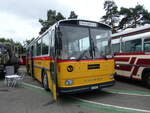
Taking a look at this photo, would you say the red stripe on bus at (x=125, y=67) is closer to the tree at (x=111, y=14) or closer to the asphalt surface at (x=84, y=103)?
the asphalt surface at (x=84, y=103)

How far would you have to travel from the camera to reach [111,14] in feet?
91.9

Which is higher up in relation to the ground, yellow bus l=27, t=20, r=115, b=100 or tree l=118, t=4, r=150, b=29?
tree l=118, t=4, r=150, b=29

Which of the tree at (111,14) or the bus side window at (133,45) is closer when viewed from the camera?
the bus side window at (133,45)

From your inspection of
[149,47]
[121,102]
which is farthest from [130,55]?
[121,102]

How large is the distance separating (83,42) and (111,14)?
974 inches

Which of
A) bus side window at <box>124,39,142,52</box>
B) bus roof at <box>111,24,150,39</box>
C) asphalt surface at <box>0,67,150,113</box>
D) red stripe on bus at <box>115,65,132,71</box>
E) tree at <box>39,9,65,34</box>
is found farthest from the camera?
tree at <box>39,9,65,34</box>

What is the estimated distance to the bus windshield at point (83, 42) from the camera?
5043 mm

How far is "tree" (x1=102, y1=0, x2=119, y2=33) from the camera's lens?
27875 millimetres

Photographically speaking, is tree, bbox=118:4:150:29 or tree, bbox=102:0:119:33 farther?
tree, bbox=102:0:119:33

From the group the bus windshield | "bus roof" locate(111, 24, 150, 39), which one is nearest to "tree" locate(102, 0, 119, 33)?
"bus roof" locate(111, 24, 150, 39)

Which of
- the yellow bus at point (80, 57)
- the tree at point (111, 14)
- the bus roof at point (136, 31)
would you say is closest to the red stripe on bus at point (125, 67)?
the bus roof at point (136, 31)

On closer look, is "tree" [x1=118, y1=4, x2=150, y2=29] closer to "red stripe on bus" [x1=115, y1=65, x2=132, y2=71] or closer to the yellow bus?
"red stripe on bus" [x1=115, y1=65, x2=132, y2=71]

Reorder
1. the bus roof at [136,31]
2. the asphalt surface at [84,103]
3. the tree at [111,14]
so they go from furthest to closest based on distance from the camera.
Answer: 1. the tree at [111,14]
2. the bus roof at [136,31]
3. the asphalt surface at [84,103]

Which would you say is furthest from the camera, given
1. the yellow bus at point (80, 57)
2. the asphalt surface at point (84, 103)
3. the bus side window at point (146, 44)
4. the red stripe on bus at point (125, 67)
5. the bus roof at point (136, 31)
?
the red stripe on bus at point (125, 67)
